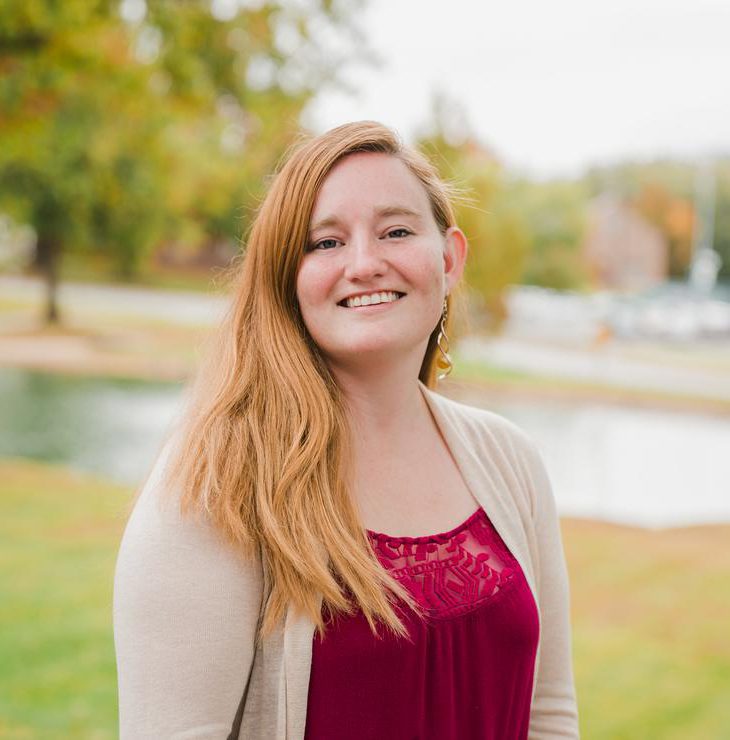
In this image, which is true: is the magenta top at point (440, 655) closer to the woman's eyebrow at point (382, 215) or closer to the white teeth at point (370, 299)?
the white teeth at point (370, 299)

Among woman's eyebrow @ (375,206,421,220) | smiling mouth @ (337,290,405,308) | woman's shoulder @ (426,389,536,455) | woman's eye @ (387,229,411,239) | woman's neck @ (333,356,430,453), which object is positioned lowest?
woman's shoulder @ (426,389,536,455)

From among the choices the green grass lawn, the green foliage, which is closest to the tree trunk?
the green foliage

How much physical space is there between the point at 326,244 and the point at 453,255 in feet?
0.83

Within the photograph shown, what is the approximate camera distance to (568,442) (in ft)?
35.4

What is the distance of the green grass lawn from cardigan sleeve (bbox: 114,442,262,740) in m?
2.13

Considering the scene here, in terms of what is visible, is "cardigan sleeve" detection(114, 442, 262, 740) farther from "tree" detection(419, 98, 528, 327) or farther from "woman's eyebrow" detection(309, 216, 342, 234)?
"tree" detection(419, 98, 528, 327)

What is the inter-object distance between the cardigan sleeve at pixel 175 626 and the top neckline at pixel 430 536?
0.21 meters

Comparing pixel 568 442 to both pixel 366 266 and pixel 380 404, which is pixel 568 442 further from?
pixel 366 266

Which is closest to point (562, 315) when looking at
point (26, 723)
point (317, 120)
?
point (317, 120)

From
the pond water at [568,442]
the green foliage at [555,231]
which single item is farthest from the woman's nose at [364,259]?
the green foliage at [555,231]

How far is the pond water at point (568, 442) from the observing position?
324 inches

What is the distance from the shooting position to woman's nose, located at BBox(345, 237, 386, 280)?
4.04 ft

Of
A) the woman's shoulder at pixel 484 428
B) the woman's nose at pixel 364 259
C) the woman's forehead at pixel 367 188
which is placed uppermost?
the woman's forehead at pixel 367 188

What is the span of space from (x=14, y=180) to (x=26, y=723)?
924 cm
